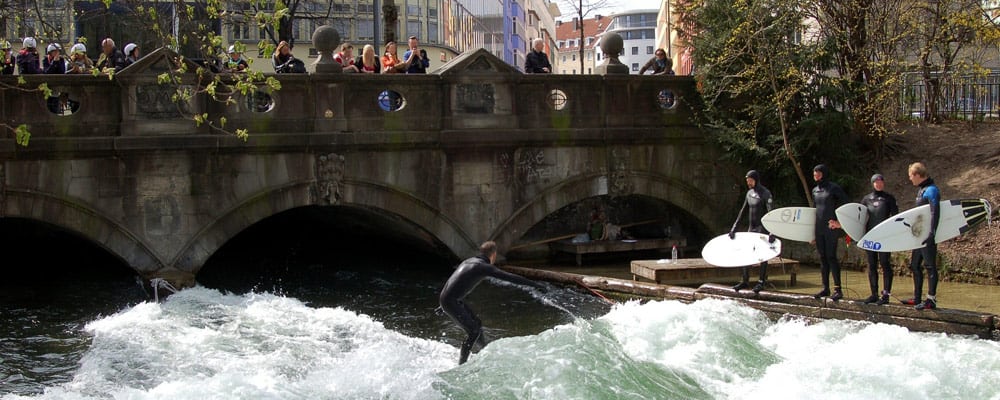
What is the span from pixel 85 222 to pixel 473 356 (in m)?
7.25

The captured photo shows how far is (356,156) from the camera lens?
16.6 metres

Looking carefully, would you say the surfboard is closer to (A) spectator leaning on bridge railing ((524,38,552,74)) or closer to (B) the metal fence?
(A) spectator leaning on bridge railing ((524,38,552,74))

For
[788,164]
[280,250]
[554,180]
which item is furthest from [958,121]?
[280,250]

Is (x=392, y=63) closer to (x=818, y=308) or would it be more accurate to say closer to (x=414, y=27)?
(x=818, y=308)

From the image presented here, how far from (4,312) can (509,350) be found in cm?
827

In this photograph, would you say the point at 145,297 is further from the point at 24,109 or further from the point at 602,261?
the point at 602,261

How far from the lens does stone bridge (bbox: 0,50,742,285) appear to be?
50.5 feet

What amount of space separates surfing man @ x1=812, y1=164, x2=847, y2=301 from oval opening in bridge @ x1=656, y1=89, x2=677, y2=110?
5.75 meters

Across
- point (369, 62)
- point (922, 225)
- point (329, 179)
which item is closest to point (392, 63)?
point (369, 62)

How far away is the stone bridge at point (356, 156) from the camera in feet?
50.5

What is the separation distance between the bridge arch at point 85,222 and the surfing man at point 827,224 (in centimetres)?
949

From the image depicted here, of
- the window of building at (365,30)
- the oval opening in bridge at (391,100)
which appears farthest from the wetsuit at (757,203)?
the window of building at (365,30)

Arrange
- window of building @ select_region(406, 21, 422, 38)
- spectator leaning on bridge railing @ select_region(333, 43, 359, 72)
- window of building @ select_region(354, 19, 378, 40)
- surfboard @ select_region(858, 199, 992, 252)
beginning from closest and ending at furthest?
surfboard @ select_region(858, 199, 992, 252) → spectator leaning on bridge railing @ select_region(333, 43, 359, 72) → window of building @ select_region(406, 21, 422, 38) → window of building @ select_region(354, 19, 378, 40)

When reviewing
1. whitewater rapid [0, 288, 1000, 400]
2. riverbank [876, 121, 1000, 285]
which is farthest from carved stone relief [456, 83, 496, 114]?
riverbank [876, 121, 1000, 285]
